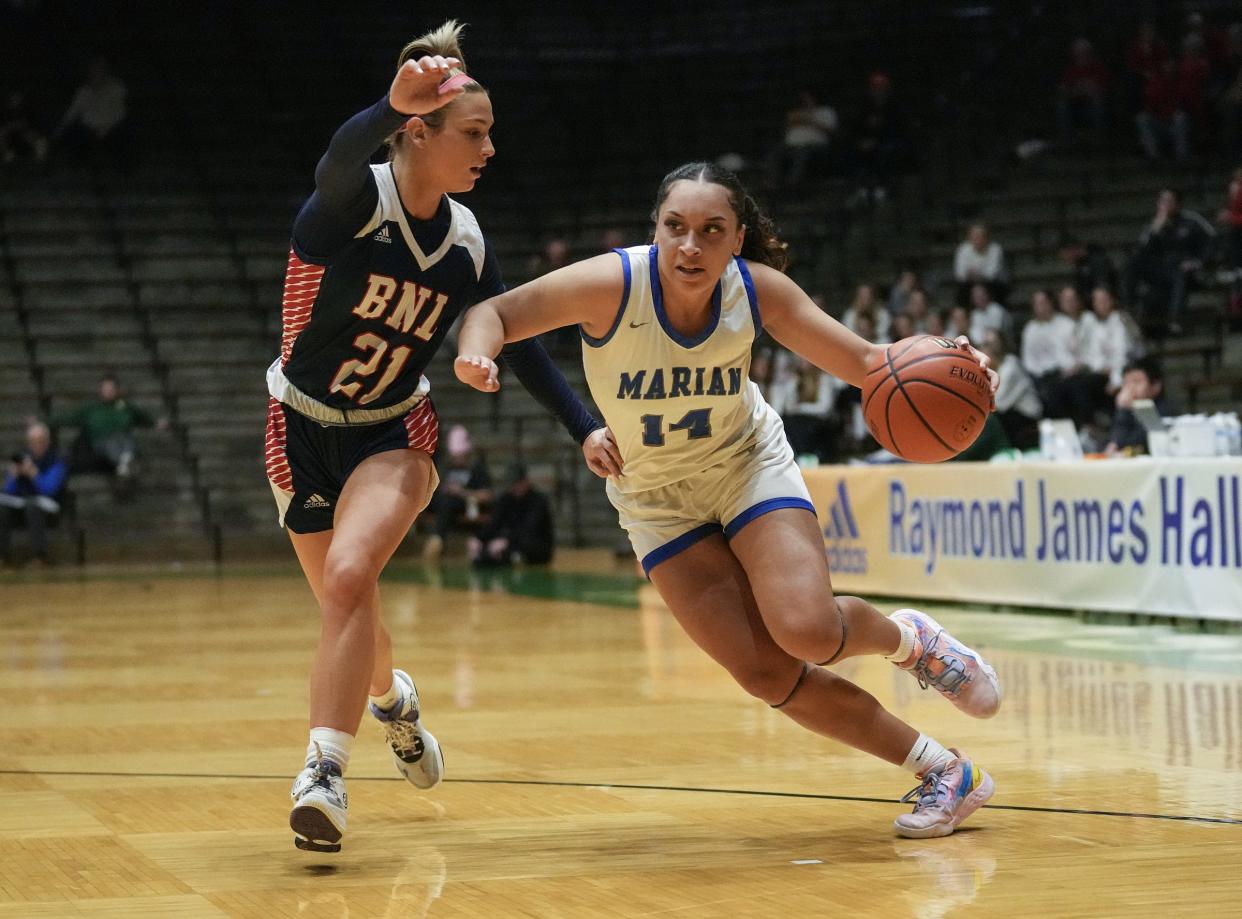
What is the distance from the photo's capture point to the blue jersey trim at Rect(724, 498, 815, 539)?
176 inches

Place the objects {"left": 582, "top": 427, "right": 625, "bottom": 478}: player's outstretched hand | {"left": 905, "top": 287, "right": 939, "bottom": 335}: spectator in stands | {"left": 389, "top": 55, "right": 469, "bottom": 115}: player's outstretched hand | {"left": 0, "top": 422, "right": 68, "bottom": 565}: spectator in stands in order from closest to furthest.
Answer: {"left": 389, "top": 55, "right": 469, "bottom": 115}: player's outstretched hand → {"left": 582, "top": 427, "right": 625, "bottom": 478}: player's outstretched hand → {"left": 905, "top": 287, "right": 939, "bottom": 335}: spectator in stands → {"left": 0, "top": 422, "right": 68, "bottom": 565}: spectator in stands

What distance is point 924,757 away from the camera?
4445mm

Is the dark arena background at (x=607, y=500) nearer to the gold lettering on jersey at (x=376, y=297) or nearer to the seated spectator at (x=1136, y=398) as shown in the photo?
the seated spectator at (x=1136, y=398)

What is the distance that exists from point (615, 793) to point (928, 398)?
1.46m

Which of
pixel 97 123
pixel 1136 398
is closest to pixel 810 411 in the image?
pixel 1136 398

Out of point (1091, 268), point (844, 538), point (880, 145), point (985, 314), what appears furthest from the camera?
point (880, 145)

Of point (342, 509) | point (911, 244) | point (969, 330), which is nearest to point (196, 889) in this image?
point (342, 509)

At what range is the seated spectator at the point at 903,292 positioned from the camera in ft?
55.1

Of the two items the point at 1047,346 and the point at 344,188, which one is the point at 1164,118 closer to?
the point at 1047,346

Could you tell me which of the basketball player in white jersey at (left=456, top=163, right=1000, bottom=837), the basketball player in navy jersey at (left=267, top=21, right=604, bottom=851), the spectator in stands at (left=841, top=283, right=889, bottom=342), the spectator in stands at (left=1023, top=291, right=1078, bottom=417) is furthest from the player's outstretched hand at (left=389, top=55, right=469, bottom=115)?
the spectator in stands at (left=841, top=283, right=889, bottom=342)

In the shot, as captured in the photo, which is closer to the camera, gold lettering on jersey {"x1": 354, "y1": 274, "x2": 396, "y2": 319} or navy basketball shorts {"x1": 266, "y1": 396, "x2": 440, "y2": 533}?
gold lettering on jersey {"x1": 354, "y1": 274, "x2": 396, "y2": 319}

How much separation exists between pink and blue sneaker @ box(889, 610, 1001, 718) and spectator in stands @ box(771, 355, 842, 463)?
418 inches

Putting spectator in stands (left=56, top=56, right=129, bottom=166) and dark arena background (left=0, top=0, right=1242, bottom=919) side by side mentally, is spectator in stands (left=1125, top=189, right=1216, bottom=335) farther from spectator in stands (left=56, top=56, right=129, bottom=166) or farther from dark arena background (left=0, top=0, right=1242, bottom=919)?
spectator in stands (left=56, top=56, right=129, bottom=166)

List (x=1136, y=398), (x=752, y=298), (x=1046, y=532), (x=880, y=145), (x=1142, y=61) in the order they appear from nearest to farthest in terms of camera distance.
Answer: (x=752, y=298) < (x=1046, y=532) < (x=1136, y=398) < (x=1142, y=61) < (x=880, y=145)
